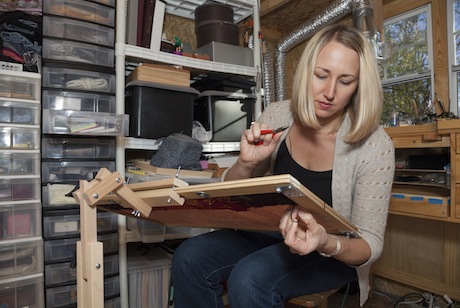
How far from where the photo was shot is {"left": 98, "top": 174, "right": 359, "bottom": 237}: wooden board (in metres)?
0.57

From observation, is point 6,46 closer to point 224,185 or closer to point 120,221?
point 120,221

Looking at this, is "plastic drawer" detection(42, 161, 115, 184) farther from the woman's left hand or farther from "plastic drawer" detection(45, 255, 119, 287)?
the woman's left hand

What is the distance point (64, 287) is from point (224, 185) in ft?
4.01

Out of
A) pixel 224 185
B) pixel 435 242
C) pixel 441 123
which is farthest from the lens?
pixel 435 242

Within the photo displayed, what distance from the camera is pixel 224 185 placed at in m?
0.62

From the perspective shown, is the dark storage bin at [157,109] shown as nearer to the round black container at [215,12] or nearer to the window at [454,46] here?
the round black container at [215,12]

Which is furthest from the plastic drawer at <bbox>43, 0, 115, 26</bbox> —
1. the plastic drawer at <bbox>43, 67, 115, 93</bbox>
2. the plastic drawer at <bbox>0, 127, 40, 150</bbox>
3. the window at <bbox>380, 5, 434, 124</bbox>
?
the window at <bbox>380, 5, 434, 124</bbox>

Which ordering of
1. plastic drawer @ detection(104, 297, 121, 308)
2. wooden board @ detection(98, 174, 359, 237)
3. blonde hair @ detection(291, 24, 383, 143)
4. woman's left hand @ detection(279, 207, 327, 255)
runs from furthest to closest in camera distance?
plastic drawer @ detection(104, 297, 121, 308)
blonde hair @ detection(291, 24, 383, 143)
woman's left hand @ detection(279, 207, 327, 255)
wooden board @ detection(98, 174, 359, 237)

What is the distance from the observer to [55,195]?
1463 millimetres

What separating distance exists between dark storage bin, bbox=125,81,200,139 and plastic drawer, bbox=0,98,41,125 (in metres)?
0.43

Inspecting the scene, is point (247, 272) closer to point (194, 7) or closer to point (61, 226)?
point (61, 226)

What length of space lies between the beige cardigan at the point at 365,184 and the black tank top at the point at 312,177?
26mm

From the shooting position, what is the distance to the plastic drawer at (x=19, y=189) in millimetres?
1368

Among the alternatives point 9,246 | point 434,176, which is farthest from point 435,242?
point 9,246
